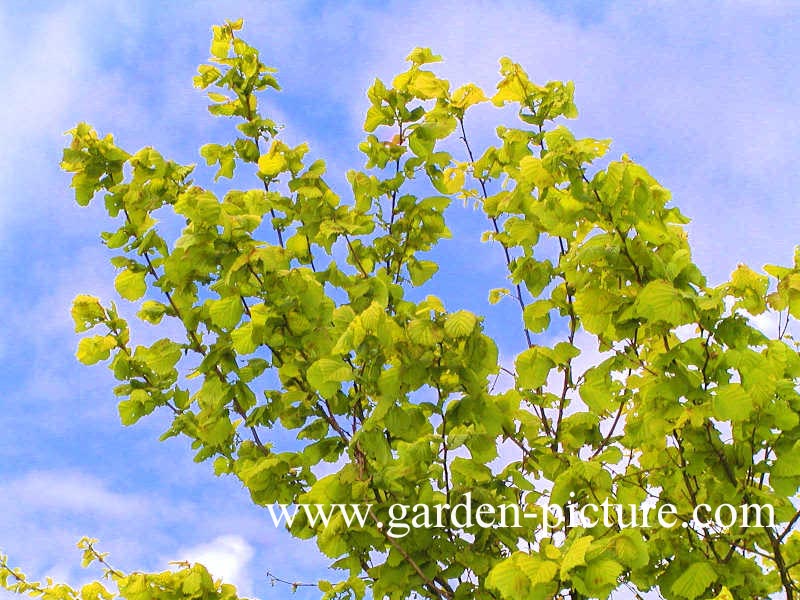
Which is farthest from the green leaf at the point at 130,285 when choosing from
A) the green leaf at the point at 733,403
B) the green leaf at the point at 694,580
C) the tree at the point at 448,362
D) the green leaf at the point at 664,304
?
the green leaf at the point at 694,580

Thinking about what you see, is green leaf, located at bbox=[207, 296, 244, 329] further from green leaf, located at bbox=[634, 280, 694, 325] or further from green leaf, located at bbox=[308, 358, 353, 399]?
green leaf, located at bbox=[634, 280, 694, 325]

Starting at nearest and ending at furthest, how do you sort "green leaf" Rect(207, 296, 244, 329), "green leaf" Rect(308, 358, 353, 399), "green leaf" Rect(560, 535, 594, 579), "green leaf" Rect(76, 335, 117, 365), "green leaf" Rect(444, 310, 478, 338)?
"green leaf" Rect(560, 535, 594, 579) < "green leaf" Rect(444, 310, 478, 338) < "green leaf" Rect(308, 358, 353, 399) < "green leaf" Rect(207, 296, 244, 329) < "green leaf" Rect(76, 335, 117, 365)

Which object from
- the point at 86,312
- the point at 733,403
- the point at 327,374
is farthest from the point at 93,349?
the point at 733,403

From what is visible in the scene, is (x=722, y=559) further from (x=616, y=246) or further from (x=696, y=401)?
(x=616, y=246)

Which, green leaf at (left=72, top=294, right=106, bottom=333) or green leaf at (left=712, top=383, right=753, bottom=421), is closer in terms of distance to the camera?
green leaf at (left=712, top=383, right=753, bottom=421)

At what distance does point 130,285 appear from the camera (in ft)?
13.4

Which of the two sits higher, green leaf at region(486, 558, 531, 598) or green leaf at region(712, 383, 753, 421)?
green leaf at region(712, 383, 753, 421)

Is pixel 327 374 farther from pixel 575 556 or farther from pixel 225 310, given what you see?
pixel 575 556

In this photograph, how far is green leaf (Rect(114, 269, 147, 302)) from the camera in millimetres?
4059

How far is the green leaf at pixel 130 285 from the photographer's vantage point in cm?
406

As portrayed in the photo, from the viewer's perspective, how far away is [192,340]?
4.16 metres

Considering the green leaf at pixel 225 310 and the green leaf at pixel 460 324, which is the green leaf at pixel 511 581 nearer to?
the green leaf at pixel 460 324

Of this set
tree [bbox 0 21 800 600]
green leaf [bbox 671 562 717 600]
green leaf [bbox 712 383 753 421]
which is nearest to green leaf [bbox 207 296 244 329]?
tree [bbox 0 21 800 600]

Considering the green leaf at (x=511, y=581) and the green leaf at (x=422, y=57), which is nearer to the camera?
the green leaf at (x=511, y=581)
